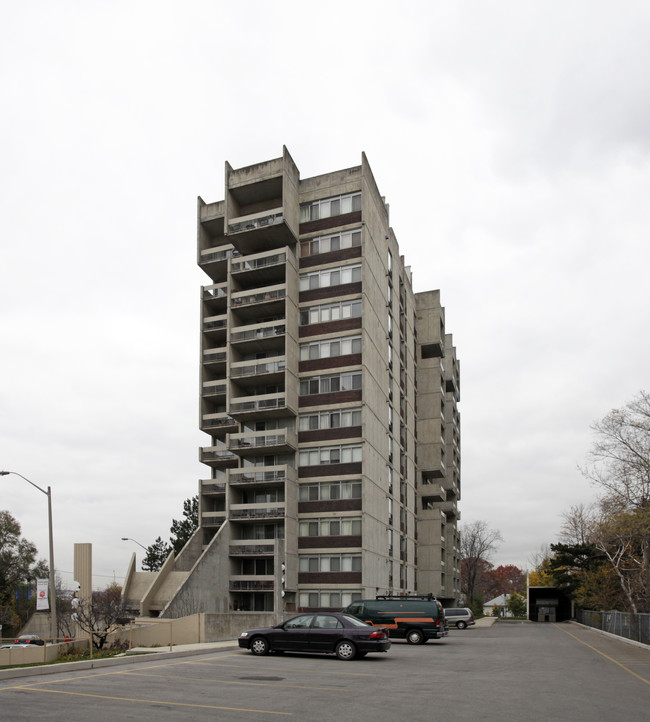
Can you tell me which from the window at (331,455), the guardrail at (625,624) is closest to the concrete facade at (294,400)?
the window at (331,455)

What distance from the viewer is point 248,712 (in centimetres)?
1302

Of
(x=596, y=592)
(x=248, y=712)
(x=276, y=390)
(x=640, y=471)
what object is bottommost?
(x=596, y=592)

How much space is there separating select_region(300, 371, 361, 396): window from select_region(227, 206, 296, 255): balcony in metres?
11.6

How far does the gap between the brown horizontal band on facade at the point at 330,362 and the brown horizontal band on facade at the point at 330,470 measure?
7505mm

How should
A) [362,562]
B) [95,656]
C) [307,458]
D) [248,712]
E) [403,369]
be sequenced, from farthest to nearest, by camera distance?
[403,369], [307,458], [362,562], [95,656], [248,712]

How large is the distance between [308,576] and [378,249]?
2755 centimetres

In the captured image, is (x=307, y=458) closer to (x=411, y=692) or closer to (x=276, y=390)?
(x=276, y=390)

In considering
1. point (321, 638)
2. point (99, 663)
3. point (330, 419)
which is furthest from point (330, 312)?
point (99, 663)

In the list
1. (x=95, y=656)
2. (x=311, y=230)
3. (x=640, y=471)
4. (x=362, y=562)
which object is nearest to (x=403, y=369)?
(x=311, y=230)

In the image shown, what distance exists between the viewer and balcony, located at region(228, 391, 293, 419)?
5478cm

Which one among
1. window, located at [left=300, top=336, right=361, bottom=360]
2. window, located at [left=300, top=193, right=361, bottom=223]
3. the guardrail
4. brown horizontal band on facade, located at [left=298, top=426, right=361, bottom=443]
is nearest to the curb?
the guardrail

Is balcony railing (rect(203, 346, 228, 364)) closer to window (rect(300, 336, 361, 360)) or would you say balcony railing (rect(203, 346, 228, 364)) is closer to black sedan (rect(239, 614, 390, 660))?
window (rect(300, 336, 361, 360))

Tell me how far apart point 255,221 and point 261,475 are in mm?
20041

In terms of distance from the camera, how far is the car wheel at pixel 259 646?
80.9 ft
